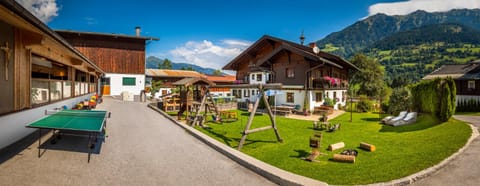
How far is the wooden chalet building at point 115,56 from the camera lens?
3020 cm

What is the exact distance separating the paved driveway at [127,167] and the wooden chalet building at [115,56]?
25.3m

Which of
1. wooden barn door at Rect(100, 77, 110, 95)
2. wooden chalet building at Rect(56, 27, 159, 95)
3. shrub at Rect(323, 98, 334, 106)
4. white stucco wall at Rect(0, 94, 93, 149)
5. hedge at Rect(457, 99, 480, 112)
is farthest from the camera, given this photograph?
wooden barn door at Rect(100, 77, 110, 95)

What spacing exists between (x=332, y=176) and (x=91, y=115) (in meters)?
8.03

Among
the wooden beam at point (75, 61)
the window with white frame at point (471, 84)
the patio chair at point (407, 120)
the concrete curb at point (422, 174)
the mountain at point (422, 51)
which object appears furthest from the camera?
the mountain at point (422, 51)

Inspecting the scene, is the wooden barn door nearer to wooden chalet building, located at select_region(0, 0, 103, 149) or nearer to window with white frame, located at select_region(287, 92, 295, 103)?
wooden chalet building, located at select_region(0, 0, 103, 149)

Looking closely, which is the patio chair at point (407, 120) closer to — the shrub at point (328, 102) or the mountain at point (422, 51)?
the shrub at point (328, 102)

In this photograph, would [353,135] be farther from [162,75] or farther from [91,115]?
[162,75]

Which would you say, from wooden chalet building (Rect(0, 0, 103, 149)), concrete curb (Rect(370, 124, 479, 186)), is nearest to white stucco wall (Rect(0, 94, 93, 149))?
wooden chalet building (Rect(0, 0, 103, 149))

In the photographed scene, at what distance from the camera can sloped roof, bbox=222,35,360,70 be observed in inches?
883

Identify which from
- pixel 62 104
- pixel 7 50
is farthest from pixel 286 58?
pixel 7 50

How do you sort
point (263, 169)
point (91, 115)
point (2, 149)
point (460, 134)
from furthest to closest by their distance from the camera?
point (460, 134), point (91, 115), point (2, 149), point (263, 169)

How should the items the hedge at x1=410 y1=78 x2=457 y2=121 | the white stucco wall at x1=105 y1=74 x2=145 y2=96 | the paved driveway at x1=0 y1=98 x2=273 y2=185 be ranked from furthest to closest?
1. the white stucco wall at x1=105 y1=74 x2=145 y2=96
2. the hedge at x1=410 y1=78 x2=457 y2=121
3. the paved driveway at x1=0 y1=98 x2=273 y2=185

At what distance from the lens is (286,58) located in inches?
1020

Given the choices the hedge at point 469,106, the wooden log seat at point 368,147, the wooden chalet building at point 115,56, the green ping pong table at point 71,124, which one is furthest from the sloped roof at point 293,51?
the green ping pong table at point 71,124
